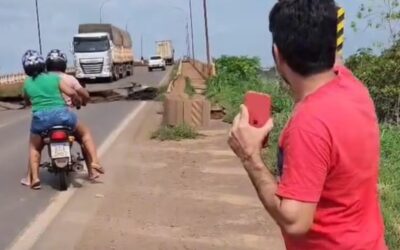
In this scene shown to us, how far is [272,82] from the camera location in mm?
23766

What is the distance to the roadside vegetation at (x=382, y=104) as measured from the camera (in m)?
7.90

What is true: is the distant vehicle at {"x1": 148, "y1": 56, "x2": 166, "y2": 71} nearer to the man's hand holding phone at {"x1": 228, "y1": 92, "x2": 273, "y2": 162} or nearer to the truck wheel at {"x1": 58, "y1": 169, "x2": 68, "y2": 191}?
the truck wheel at {"x1": 58, "y1": 169, "x2": 68, "y2": 191}

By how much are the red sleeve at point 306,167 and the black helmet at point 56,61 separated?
7.70 metres

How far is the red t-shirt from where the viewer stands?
258 centimetres

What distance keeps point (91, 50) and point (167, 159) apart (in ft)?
123

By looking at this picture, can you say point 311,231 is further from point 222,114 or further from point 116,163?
point 222,114

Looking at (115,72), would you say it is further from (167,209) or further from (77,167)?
(167,209)

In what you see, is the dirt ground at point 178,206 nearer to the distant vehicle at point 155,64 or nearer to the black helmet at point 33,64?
the black helmet at point 33,64

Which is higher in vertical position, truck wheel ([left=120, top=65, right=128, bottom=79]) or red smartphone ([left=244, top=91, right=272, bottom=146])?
red smartphone ([left=244, top=91, right=272, bottom=146])

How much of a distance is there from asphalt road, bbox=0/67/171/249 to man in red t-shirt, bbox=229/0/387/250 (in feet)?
17.0

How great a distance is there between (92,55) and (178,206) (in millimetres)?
41237

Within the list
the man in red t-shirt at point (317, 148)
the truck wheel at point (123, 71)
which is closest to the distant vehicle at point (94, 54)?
the truck wheel at point (123, 71)

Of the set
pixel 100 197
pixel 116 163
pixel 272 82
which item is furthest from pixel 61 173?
pixel 272 82

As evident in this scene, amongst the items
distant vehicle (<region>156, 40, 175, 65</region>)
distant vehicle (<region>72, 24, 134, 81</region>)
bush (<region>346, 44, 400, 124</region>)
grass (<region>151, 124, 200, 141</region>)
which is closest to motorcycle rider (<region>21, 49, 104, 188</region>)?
grass (<region>151, 124, 200, 141</region>)
